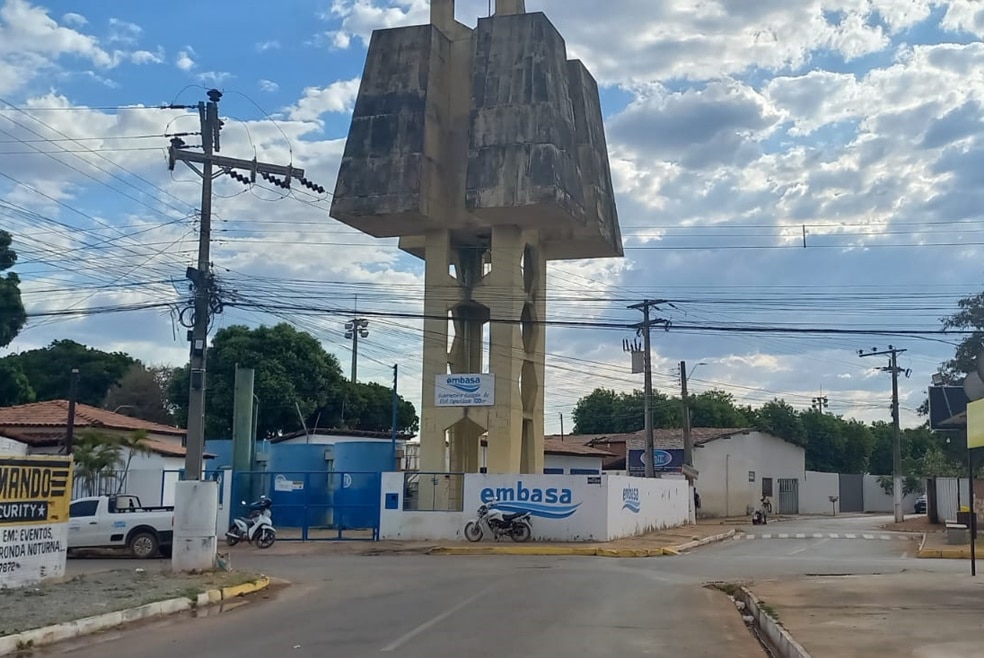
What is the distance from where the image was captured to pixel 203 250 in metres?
23.2

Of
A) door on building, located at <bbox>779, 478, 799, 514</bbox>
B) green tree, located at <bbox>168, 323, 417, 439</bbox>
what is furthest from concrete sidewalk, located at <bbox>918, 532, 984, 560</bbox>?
door on building, located at <bbox>779, 478, 799, 514</bbox>

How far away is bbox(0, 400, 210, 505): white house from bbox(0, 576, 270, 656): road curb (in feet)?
62.7

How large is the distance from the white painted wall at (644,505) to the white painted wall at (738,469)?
13152 mm

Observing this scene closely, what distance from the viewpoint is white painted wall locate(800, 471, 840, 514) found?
237 feet

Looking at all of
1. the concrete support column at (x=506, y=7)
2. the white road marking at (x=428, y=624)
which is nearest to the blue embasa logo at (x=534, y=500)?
the white road marking at (x=428, y=624)

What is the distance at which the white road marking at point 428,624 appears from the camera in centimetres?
1191

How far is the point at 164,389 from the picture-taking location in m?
71.6

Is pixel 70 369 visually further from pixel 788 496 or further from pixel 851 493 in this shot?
pixel 851 493

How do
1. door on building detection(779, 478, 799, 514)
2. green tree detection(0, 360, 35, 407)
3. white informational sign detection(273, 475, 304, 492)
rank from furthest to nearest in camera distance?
door on building detection(779, 478, 799, 514)
green tree detection(0, 360, 35, 407)
white informational sign detection(273, 475, 304, 492)

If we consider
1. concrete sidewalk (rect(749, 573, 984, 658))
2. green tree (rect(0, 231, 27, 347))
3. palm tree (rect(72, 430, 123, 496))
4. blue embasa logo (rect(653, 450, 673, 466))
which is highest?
green tree (rect(0, 231, 27, 347))

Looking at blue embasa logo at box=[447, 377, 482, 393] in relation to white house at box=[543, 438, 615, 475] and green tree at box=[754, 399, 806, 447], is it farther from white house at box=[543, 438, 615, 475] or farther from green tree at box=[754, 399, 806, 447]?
green tree at box=[754, 399, 806, 447]

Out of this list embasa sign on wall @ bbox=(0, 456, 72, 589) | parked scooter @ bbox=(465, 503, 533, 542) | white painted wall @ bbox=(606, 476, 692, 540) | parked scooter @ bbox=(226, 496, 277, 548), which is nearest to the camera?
embasa sign on wall @ bbox=(0, 456, 72, 589)

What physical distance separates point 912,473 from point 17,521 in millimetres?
69414

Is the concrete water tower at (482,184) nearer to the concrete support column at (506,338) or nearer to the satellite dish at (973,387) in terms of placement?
the concrete support column at (506,338)
